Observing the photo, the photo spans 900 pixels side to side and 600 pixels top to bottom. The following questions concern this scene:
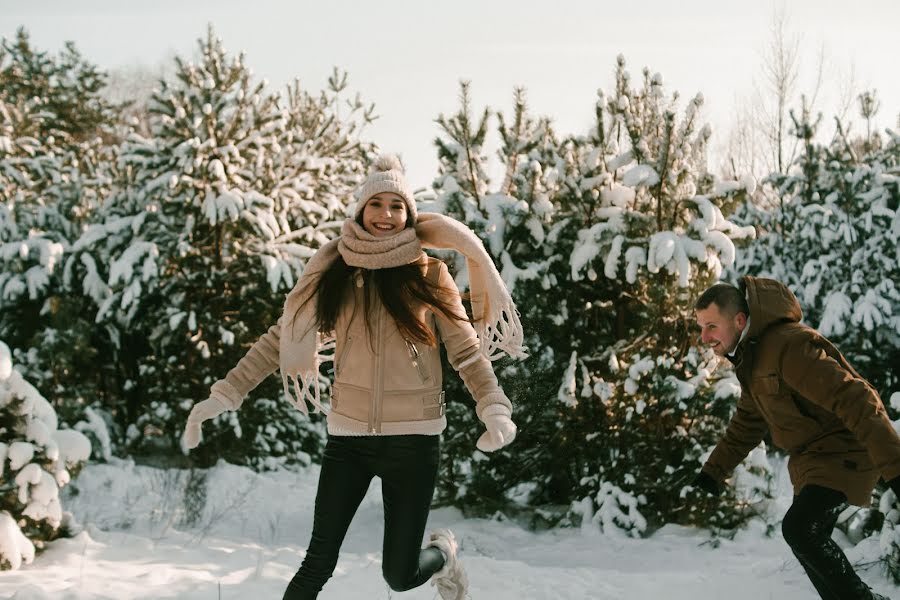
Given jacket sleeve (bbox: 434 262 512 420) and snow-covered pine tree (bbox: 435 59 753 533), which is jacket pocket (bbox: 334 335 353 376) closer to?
jacket sleeve (bbox: 434 262 512 420)

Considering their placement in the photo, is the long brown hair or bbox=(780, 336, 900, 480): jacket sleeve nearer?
bbox=(780, 336, 900, 480): jacket sleeve

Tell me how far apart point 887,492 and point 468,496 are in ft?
10.1

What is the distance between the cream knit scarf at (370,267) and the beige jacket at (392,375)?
10cm

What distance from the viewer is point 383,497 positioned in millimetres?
3012

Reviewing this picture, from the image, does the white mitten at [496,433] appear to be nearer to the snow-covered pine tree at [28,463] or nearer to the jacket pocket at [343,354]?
the jacket pocket at [343,354]

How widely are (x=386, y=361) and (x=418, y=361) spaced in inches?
5.1

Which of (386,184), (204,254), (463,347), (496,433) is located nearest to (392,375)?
(463,347)

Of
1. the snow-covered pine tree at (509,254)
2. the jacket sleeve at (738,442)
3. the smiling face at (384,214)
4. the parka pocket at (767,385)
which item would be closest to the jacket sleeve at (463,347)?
the smiling face at (384,214)

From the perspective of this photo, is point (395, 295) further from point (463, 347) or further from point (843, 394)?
point (843, 394)

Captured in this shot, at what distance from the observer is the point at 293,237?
25.9 feet

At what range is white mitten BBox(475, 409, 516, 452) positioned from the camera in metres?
2.86

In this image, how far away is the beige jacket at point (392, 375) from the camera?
2.97 metres

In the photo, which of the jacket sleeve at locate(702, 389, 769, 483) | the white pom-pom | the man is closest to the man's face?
the man

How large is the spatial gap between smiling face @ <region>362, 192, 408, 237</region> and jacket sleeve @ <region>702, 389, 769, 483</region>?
70.0 inches
